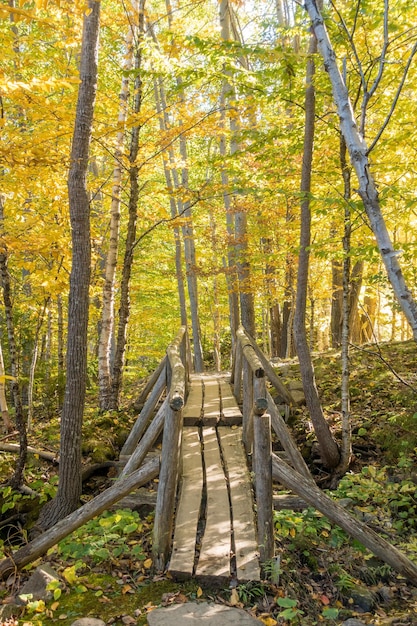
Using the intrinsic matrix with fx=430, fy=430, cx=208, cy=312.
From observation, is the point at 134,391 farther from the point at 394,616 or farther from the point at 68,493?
the point at 394,616

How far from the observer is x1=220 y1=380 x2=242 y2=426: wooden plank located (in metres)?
6.70

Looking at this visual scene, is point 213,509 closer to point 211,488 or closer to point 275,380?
point 211,488

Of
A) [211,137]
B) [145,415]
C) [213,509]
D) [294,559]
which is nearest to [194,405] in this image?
[145,415]

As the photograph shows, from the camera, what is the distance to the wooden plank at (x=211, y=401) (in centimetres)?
671

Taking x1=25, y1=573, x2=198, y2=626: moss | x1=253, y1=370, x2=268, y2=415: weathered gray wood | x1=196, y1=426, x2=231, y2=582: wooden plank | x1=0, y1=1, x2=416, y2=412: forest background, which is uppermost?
x1=0, y1=1, x2=416, y2=412: forest background

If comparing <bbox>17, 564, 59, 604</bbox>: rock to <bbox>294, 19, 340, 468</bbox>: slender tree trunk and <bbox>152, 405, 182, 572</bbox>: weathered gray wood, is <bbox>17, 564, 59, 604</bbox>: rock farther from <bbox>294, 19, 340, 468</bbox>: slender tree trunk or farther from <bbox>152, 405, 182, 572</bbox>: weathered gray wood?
<bbox>294, 19, 340, 468</bbox>: slender tree trunk

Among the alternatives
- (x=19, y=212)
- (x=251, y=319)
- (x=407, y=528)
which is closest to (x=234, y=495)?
(x=407, y=528)

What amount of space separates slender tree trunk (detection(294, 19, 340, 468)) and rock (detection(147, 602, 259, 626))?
12.3 ft

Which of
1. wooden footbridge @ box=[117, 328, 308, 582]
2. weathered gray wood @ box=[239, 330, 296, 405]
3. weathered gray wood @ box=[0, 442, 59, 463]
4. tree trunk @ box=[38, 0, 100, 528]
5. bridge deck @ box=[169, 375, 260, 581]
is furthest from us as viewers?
weathered gray wood @ box=[239, 330, 296, 405]

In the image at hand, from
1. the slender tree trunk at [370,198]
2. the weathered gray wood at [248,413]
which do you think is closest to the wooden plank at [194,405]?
the weathered gray wood at [248,413]

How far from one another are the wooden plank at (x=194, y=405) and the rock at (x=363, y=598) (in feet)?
11.1

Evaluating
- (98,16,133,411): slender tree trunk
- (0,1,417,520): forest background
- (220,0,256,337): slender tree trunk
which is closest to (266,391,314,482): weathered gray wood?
(0,1,417,520): forest background

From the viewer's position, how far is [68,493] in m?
5.39

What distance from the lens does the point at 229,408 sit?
7.16 metres
